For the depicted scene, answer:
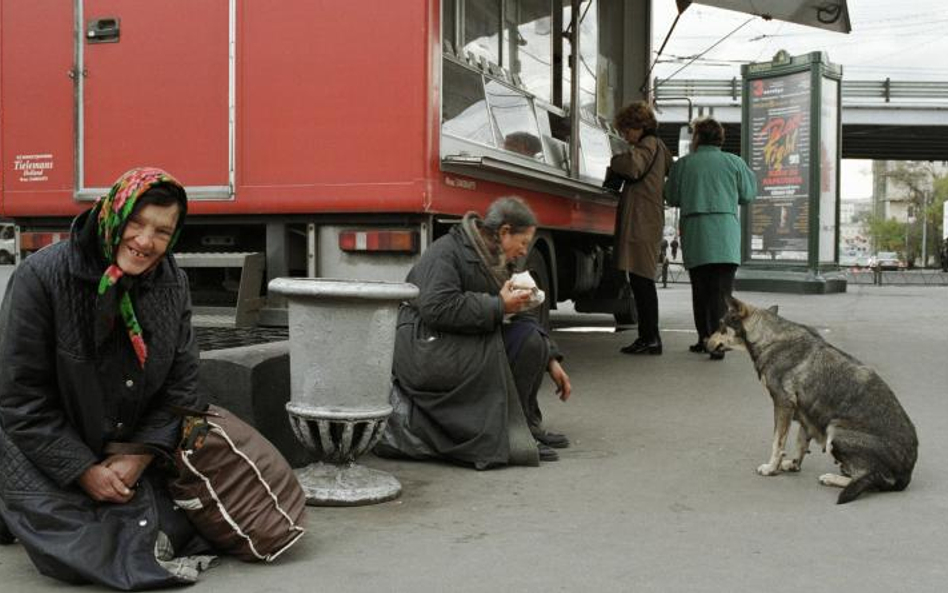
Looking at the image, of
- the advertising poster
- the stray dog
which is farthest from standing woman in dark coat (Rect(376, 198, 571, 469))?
the advertising poster

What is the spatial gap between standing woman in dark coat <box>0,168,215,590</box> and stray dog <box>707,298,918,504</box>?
8.85ft

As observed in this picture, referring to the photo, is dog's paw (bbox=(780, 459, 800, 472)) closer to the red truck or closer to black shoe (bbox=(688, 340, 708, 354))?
the red truck

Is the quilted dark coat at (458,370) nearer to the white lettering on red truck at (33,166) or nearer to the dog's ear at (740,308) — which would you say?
the dog's ear at (740,308)

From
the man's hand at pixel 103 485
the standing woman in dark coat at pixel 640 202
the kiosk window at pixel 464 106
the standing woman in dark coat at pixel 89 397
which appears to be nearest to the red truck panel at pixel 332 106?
the kiosk window at pixel 464 106

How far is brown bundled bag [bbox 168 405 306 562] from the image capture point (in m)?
3.63

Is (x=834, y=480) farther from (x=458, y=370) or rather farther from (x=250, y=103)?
(x=250, y=103)

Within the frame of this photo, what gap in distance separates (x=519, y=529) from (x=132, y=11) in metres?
4.17

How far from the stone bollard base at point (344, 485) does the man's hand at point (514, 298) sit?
3.16ft

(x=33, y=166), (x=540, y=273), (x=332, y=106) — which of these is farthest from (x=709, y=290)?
(x=33, y=166)

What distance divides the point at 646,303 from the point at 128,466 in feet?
20.5

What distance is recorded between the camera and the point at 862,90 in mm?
47438

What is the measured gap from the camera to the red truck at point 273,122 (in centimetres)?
618

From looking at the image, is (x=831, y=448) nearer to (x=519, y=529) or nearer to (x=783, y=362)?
(x=783, y=362)

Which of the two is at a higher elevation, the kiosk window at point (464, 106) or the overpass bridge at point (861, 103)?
the overpass bridge at point (861, 103)
